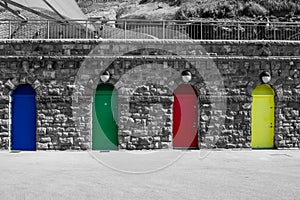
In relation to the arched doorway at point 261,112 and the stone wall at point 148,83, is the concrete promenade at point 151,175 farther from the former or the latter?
the arched doorway at point 261,112

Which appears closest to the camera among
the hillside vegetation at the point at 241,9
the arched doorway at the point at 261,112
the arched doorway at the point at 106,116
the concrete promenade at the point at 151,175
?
the concrete promenade at the point at 151,175

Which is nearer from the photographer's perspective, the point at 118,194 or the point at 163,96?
the point at 118,194

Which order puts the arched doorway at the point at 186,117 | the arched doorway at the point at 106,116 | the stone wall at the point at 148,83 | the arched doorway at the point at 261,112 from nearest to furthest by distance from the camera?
the stone wall at the point at 148,83
the arched doorway at the point at 106,116
the arched doorway at the point at 186,117
the arched doorway at the point at 261,112

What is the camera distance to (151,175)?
10.9 m

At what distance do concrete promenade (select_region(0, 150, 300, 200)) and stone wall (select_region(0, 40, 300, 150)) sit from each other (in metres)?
0.97

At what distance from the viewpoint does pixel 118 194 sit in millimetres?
8562

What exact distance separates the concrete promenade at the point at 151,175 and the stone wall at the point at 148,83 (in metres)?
0.97

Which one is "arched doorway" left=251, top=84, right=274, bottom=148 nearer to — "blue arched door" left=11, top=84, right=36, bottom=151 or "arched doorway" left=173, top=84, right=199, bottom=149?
"arched doorway" left=173, top=84, right=199, bottom=149

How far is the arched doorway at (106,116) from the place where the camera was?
55.4ft

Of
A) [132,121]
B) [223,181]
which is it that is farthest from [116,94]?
[223,181]

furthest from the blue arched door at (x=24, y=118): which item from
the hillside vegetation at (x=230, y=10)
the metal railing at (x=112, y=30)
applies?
Result: the hillside vegetation at (x=230, y=10)

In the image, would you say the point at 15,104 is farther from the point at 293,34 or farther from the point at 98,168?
the point at 293,34

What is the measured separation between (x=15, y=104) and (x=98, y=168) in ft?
20.5

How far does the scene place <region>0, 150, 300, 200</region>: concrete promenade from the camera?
8.63m
